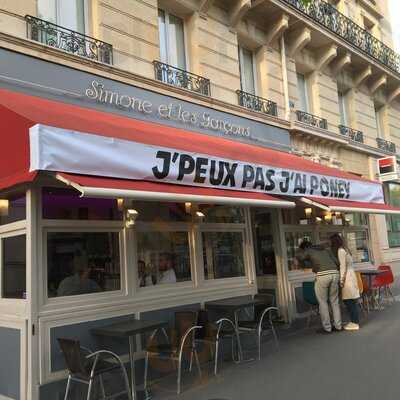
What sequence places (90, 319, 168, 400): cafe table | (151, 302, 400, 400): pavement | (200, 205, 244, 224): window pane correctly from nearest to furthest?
(90, 319, 168, 400): cafe table < (151, 302, 400, 400): pavement < (200, 205, 244, 224): window pane

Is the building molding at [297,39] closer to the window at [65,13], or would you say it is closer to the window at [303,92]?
the window at [303,92]

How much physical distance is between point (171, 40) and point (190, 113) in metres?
1.84

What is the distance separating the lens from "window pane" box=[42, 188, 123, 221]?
514 centimetres

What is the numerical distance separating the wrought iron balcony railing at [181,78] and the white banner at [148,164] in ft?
10.0

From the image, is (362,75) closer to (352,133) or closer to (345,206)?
(352,133)

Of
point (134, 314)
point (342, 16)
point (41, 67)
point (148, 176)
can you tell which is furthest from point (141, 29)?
point (342, 16)

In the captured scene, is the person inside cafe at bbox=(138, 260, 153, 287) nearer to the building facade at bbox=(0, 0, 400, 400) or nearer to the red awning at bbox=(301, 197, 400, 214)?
the building facade at bbox=(0, 0, 400, 400)

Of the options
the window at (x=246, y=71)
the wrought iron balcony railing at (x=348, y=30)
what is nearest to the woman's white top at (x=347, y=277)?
the window at (x=246, y=71)

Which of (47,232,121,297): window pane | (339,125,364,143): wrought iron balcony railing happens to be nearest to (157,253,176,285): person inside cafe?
(47,232,121,297): window pane

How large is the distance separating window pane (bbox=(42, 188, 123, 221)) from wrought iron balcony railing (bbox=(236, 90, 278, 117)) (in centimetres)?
549

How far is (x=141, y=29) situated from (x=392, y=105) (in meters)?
12.9

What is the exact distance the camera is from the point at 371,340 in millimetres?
7121

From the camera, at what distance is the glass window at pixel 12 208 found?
5121mm

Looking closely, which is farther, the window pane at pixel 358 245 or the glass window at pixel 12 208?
the window pane at pixel 358 245
